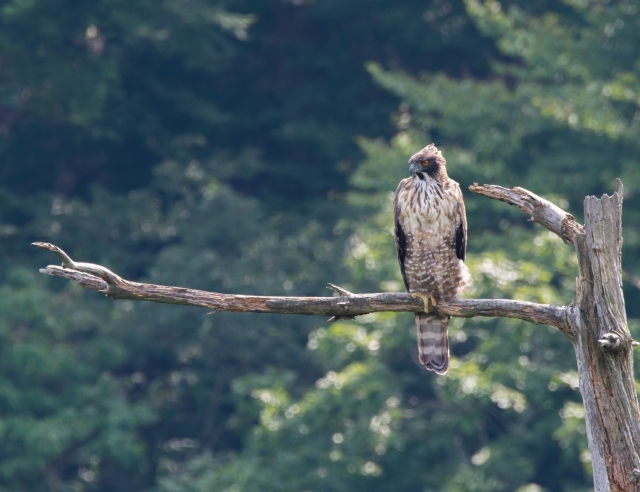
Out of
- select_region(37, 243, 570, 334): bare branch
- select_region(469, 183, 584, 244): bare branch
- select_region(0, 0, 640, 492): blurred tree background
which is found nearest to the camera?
select_region(37, 243, 570, 334): bare branch

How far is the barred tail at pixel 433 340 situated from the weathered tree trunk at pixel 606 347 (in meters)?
1.74

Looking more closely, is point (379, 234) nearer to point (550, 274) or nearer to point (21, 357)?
point (550, 274)

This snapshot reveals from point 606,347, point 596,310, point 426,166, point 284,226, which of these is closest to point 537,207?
point 596,310

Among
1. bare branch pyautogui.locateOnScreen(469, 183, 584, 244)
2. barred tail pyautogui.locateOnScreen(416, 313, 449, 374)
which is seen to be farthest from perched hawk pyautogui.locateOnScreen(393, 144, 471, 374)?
bare branch pyautogui.locateOnScreen(469, 183, 584, 244)

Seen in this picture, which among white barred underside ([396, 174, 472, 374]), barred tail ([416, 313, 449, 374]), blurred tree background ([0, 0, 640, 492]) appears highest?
blurred tree background ([0, 0, 640, 492])

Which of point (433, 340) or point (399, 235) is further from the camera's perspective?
point (399, 235)

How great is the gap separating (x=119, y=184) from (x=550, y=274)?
10626mm

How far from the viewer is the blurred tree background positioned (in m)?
13.3

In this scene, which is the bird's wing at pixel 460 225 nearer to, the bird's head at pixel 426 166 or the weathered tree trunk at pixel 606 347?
the bird's head at pixel 426 166

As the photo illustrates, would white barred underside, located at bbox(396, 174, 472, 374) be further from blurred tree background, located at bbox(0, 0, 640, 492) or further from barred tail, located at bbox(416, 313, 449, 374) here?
blurred tree background, located at bbox(0, 0, 640, 492)

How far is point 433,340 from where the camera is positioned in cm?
684

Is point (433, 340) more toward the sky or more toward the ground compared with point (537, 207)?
more toward the ground

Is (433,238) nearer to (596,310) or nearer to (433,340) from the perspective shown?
(433,340)

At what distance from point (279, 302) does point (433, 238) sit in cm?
185
